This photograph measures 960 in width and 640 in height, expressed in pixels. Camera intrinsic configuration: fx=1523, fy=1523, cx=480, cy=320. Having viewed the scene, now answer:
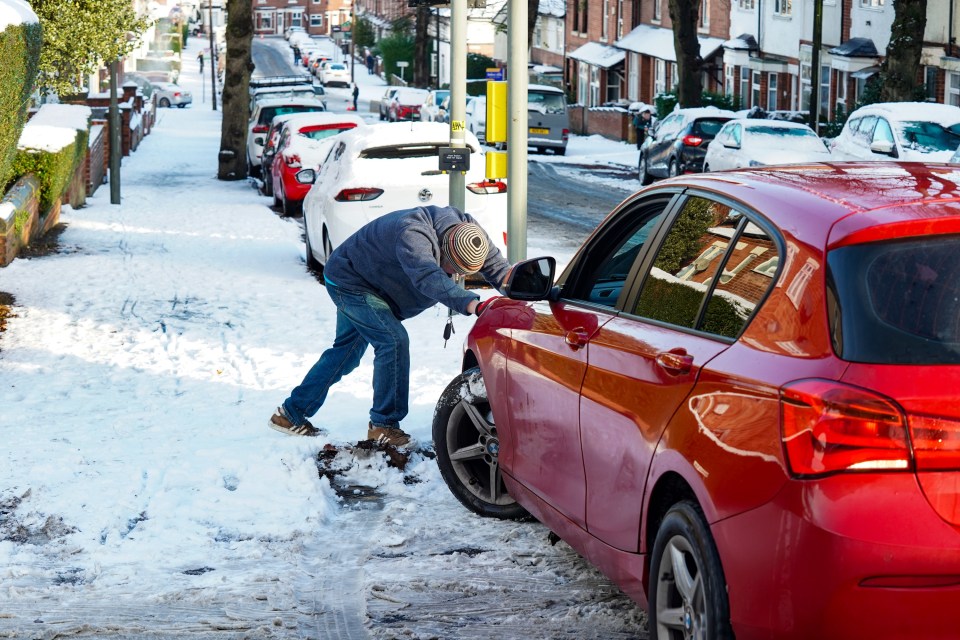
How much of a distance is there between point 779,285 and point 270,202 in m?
22.2

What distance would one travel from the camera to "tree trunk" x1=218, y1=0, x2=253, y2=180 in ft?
102

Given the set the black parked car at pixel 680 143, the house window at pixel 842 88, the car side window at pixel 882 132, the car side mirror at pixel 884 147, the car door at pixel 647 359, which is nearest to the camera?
the car door at pixel 647 359

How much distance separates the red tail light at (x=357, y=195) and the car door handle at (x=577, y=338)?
29.8 ft

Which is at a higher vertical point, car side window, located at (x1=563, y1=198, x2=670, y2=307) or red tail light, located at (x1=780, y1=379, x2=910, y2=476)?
car side window, located at (x1=563, y1=198, x2=670, y2=307)

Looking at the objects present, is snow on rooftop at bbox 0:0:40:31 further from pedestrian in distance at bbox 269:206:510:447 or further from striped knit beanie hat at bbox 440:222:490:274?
striped knit beanie hat at bbox 440:222:490:274

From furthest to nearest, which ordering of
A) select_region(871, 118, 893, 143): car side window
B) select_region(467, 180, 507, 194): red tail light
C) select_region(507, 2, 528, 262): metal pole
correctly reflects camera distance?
select_region(871, 118, 893, 143): car side window → select_region(467, 180, 507, 194): red tail light → select_region(507, 2, 528, 262): metal pole

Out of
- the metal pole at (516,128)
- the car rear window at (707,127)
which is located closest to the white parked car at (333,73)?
the car rear window at (707,127)

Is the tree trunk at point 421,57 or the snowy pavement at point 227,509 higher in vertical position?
the tree trunk at point 421,57

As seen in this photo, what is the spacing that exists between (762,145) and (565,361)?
21065mm

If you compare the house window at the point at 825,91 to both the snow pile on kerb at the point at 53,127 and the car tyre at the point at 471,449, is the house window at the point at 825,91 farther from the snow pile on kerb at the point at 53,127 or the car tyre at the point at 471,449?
the car tyre at the point at 471,449

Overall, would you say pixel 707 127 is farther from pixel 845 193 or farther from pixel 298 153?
pixel 845 193

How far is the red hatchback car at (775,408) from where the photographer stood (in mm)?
3561

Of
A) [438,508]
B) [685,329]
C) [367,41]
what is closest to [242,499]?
[438,508]

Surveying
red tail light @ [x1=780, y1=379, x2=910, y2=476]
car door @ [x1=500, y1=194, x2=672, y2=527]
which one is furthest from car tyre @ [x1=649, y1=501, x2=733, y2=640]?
car door @ [x1=500, y1=194, x2=672, y2=527]
